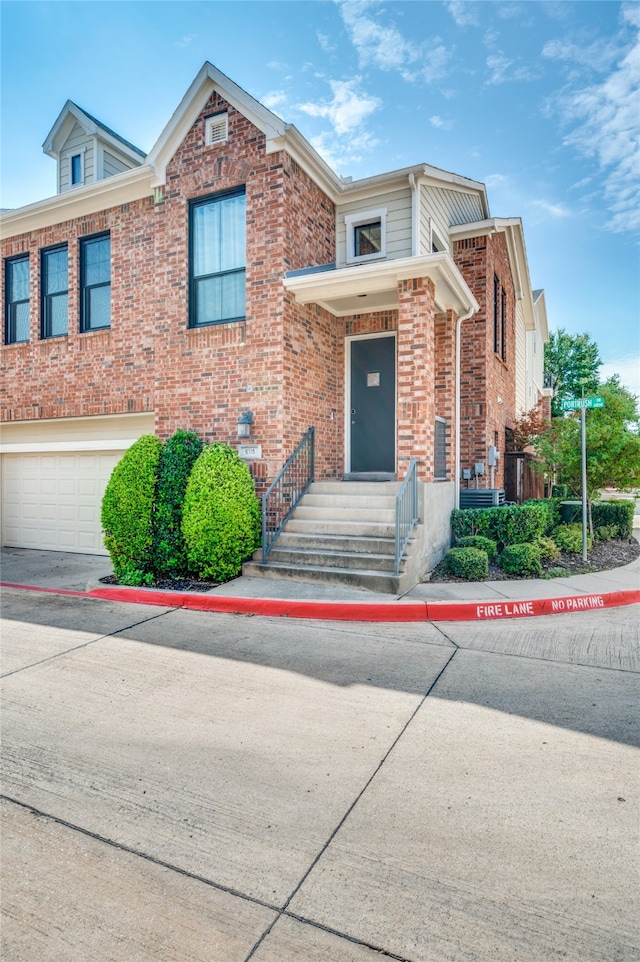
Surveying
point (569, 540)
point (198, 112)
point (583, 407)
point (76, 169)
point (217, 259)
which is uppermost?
point (76, 169)

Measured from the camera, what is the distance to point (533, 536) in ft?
26.6

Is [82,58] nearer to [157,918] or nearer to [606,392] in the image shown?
[606,392]

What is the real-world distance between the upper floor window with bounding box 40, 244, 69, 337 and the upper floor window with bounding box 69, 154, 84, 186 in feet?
7.44

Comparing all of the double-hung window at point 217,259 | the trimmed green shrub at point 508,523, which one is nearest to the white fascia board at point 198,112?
the double-hung window at point 217,259

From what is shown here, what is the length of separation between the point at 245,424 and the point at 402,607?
12.1 feet

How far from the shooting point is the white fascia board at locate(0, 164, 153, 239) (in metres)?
9.00

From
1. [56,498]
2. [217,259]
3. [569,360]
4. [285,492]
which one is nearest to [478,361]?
[285,492]

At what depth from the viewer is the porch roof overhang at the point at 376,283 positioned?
738 cm

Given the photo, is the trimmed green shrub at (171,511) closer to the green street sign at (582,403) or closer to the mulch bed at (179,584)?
the mulch bed at (179,584)

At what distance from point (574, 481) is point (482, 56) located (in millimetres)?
7199

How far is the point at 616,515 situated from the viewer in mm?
10797

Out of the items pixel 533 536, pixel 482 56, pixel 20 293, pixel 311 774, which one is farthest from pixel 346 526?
pixel 20 293

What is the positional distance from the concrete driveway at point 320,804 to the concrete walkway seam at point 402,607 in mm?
983

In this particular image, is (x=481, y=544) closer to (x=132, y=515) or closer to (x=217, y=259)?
(x=132, y=515)
